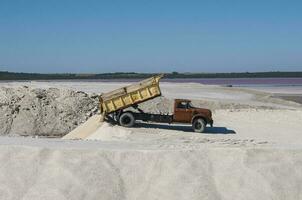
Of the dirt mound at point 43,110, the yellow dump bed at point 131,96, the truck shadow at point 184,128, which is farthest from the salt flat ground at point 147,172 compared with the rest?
the dirt mound at point 43,110

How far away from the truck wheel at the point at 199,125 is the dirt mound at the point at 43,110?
928cm

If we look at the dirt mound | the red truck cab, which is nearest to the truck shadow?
the red truck cab

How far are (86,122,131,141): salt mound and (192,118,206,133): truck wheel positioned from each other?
2716mm

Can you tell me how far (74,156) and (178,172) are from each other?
2200 mm

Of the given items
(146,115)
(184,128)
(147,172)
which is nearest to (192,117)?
(184,128)

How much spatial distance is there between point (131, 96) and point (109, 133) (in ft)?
5.74

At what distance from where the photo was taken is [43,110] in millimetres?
30500

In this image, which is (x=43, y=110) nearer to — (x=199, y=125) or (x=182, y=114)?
(x=182, y=114)

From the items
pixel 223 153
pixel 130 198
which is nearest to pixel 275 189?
pixel 223 153

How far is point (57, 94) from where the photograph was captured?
32.3m

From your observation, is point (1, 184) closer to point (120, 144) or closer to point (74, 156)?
point (74, 156)

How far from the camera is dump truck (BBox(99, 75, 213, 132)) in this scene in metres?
21.5

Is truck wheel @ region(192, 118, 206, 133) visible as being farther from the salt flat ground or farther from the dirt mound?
the dirt mound

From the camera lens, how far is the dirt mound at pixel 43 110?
96.2 ft
